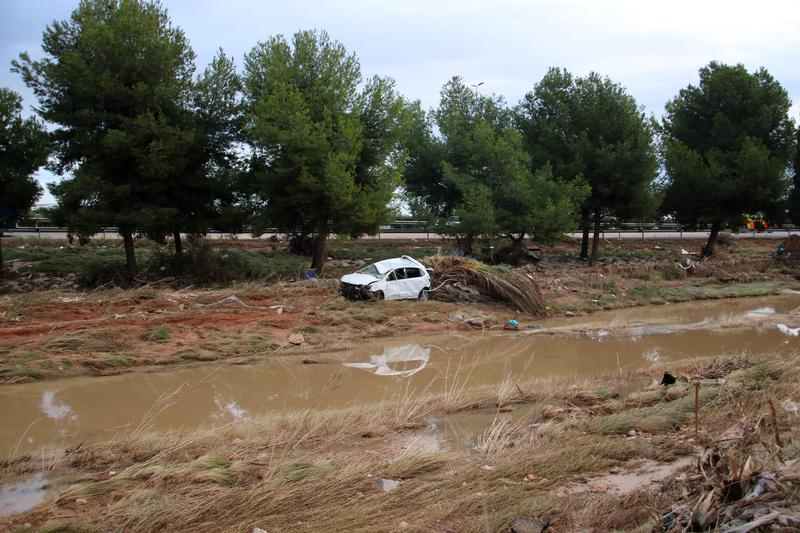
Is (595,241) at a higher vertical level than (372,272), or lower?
higher

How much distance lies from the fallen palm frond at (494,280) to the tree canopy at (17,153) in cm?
1666

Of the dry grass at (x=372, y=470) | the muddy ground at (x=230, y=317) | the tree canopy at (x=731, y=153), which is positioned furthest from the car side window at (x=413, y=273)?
the tree canopy at (x=731, y=153)

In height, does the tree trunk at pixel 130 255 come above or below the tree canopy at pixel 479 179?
below

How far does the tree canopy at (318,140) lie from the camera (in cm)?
2689

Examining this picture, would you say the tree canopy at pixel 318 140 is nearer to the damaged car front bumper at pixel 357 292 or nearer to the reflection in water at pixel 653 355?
the damaged car front bumper at pixel 357 292

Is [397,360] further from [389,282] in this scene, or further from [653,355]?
[653,355]

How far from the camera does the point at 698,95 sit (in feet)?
139

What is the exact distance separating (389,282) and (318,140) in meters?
7.67

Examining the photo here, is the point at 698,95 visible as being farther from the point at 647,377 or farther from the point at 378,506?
the point at 378,506

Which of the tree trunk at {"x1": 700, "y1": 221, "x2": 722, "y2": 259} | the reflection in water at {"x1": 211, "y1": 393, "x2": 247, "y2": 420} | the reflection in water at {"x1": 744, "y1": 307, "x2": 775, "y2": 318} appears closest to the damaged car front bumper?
the reflection in water at {"x1": 211, "y1": 393, "x2": 247, "y2": 420}

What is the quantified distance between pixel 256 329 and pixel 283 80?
1389cm

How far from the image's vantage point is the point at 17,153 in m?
27.0

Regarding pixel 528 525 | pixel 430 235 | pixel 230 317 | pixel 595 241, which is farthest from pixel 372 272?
pixel 430 235

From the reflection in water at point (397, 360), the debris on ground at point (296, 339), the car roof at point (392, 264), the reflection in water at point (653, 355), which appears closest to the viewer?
the reflection in water at point (397, 360)
